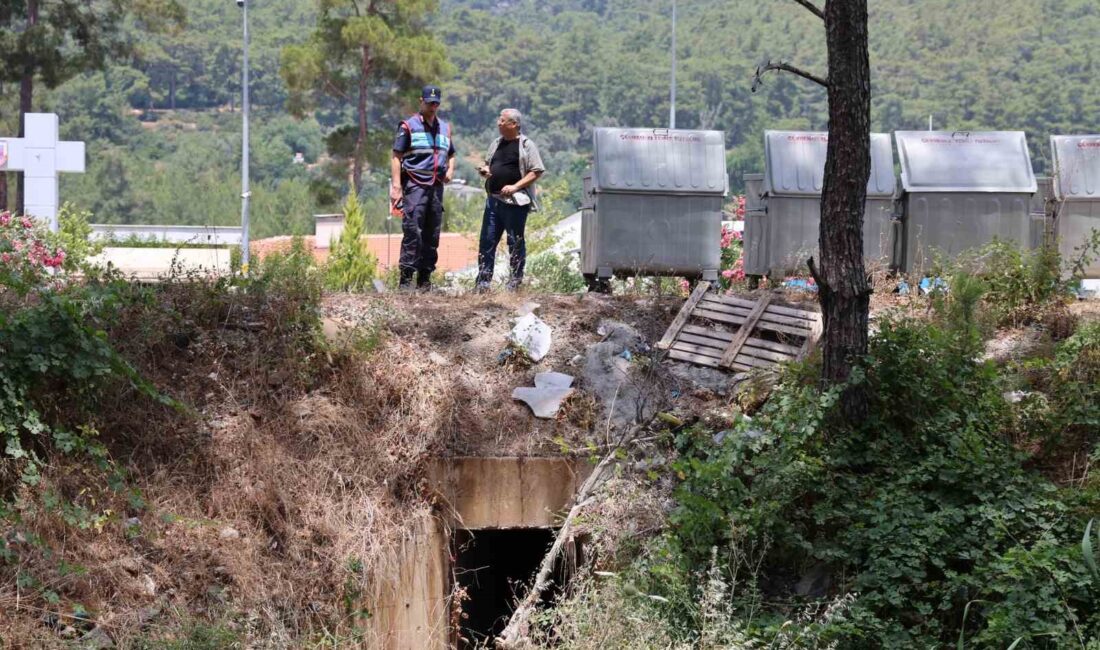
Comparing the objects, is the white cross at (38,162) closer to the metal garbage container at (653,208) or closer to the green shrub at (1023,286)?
the metal garbage container at (653,208)

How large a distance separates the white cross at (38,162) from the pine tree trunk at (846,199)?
18.7m

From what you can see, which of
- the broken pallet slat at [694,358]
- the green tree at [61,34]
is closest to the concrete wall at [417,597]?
the broken pallet slat at [694,358]

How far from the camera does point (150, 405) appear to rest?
8.63 meters

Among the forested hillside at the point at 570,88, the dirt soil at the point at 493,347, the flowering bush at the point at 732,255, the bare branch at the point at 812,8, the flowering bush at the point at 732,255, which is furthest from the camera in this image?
the forested hillside at the point at 570,88

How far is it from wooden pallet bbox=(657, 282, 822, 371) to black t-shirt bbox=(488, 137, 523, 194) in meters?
1.94

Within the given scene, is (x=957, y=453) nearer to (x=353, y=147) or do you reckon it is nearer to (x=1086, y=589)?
(x=1086, y=589)

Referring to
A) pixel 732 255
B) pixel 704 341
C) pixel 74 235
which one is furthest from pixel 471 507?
pixel 74 235

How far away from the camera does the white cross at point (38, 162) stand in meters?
23.7

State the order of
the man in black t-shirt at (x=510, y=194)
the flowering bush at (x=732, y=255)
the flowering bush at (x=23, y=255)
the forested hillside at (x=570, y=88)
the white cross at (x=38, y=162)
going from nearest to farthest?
1. the flowering bush at (x=23, y=255)
2. the man in black t-shirt at (x=510, y=194)
3. the flowering bush at (x=732, y=255)
4. the white cross at (x=38, y=162)
5. the forested hillside at (x=570, y=88)

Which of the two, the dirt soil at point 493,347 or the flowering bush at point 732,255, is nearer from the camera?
the dirt soil at point 493,347

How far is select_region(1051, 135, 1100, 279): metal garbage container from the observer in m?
11.6

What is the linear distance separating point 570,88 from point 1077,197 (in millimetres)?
79941

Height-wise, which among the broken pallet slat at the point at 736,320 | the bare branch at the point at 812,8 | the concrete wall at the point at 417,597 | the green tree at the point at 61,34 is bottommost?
the concrete wall at the point at 417,597

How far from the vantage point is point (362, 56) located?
3625cm
